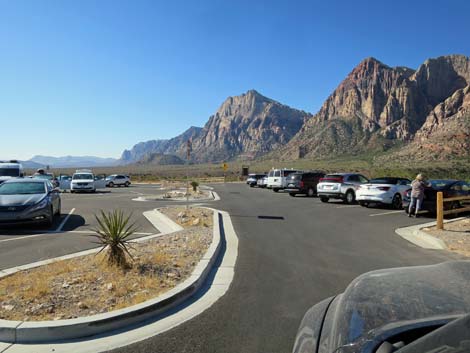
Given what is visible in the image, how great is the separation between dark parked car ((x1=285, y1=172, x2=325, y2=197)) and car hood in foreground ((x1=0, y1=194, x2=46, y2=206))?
1829 cm

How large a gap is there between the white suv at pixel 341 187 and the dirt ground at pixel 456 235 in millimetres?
8240

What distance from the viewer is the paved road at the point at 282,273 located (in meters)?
4.27

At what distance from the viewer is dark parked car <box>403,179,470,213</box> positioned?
15891 mm

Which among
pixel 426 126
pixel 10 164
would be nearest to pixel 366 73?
pixel 426 126

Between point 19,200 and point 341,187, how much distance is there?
1580cm

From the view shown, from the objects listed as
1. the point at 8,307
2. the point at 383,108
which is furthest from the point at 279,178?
the point at 383,108

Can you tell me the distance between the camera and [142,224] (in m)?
13.4

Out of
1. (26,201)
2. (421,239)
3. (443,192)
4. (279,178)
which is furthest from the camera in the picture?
(279,178)

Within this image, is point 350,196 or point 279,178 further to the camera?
point 279,178

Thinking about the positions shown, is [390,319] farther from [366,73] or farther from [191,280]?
[366,73]

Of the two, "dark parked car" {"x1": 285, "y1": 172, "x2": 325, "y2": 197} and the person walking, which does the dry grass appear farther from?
"dark parked car" {"x1": 285, "y1": 172, "x2": 325, "y2": 197}

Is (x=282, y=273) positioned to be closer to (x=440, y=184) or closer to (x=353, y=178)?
(x=440, y=184)

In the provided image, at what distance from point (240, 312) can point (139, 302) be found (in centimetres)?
133

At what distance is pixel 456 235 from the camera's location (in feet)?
35.2
